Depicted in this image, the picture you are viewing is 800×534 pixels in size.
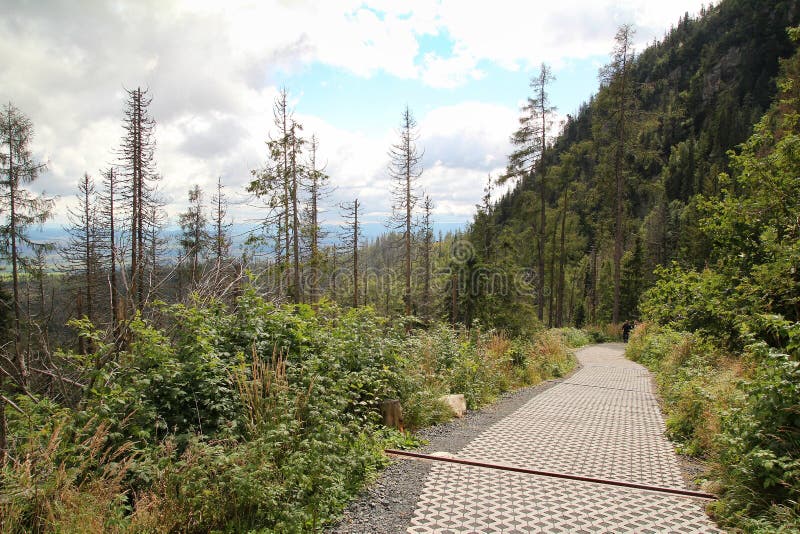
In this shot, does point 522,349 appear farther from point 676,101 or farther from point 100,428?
point 676,101

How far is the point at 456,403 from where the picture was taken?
7938 millimetres

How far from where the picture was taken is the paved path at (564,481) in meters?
3.78

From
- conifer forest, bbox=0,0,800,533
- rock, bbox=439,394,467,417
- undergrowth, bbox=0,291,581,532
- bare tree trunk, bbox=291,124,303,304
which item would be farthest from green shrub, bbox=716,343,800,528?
bare tree trunk, bbox=291,124,303,304

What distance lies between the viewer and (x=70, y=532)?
2893mm

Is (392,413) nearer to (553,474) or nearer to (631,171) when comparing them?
(553,474)

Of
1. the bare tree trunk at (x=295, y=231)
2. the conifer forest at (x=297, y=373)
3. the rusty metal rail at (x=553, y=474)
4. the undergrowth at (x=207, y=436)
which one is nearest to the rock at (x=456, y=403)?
the conifer forest at (x=297, y=373)

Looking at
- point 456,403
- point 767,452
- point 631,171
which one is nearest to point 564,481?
point 767,452

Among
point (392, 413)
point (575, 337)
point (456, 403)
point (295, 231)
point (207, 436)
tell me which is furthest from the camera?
point (575, 337)

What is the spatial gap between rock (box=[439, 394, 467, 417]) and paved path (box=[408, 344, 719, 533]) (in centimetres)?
73

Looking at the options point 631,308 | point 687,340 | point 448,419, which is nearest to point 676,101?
point 631,308

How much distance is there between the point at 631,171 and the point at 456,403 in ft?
80.6

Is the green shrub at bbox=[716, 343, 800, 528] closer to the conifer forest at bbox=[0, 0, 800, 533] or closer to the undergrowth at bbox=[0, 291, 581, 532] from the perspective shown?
the conifer forest at bbox=[0, 0, 800, 533]

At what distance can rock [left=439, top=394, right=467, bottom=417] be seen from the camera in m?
7.72

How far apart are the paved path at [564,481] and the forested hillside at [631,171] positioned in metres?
4.87
